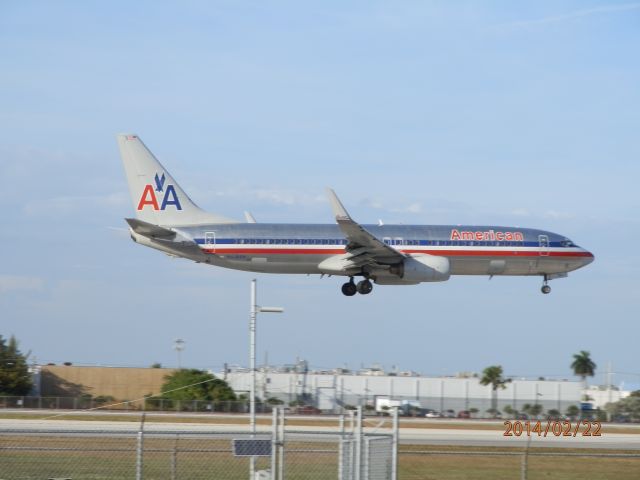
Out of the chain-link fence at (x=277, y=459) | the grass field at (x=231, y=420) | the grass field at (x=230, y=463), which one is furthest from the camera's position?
the grass field at (x=231, y=420)

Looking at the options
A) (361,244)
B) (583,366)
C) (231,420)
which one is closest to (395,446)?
(231,420)

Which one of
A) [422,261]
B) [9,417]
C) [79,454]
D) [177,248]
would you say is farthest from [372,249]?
A: [79,454]

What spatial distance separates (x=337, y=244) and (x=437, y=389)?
870 inches

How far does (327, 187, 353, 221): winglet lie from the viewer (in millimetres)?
43844

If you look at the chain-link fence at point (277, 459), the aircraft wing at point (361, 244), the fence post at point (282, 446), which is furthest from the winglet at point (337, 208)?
the fence post at point (282, 446)

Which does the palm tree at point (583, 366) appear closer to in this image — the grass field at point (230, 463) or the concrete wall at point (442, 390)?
the concrete wall at point (442, 390)

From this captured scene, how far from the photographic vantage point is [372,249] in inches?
1816

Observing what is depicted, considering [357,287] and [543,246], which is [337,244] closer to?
[357,287]

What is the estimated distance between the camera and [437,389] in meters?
65.7

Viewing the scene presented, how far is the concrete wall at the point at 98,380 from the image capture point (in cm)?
6056

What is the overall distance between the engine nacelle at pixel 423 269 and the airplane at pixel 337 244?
0.05 metres

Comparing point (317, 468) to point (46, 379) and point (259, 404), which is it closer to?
point (259, 404)

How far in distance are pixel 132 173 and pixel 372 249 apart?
13.2m

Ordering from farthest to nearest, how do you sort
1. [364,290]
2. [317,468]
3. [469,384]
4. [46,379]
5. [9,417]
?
[469,384]
[46,379]
[364,290]
[9,417]
[317,468]
